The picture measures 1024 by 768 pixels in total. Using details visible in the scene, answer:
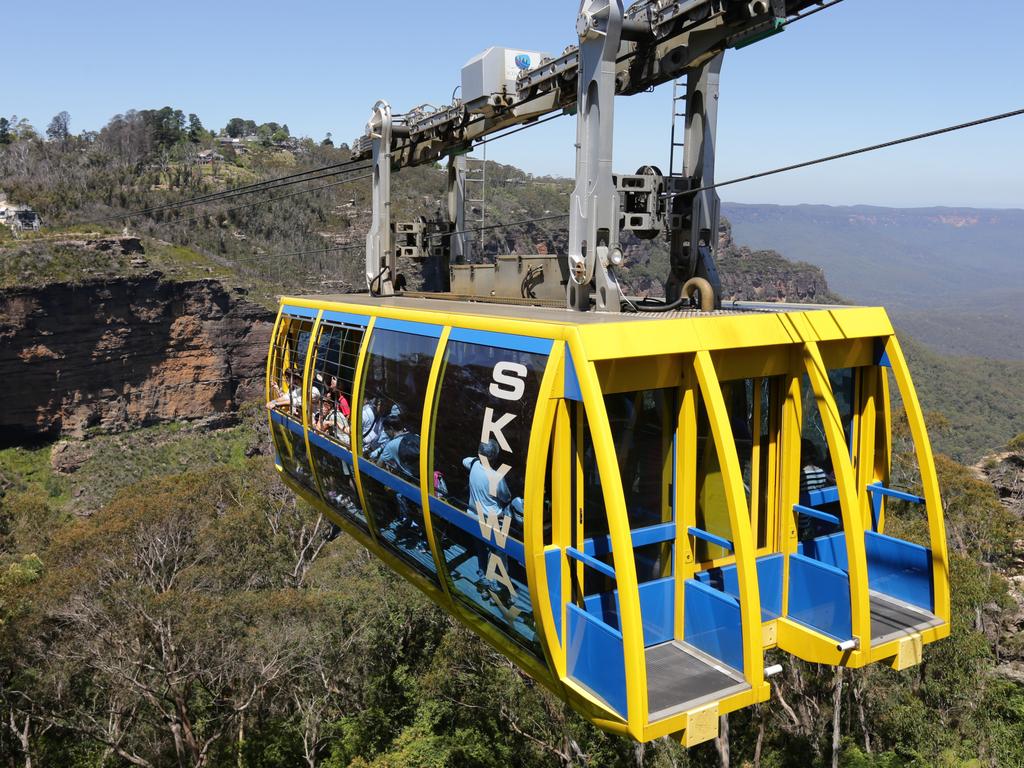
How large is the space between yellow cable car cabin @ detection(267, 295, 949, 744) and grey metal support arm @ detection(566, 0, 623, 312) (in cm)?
95

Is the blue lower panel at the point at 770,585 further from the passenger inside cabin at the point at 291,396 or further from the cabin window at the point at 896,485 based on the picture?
the passenger inside cabin at the point at 291,396

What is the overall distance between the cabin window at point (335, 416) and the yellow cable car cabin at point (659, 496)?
97 cm

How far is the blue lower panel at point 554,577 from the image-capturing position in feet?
15.9

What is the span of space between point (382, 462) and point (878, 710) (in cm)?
1988

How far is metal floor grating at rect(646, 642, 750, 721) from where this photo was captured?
459 cm

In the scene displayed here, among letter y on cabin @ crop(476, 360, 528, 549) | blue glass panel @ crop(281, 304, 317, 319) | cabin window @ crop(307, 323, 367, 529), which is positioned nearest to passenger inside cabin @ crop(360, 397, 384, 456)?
cabin window @ crop(307, 323, 367, 529)

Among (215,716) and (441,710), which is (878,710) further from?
(215,716)

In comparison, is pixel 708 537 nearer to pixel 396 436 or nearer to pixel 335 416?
pixel 396 436

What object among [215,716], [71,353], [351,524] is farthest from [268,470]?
[351,524]

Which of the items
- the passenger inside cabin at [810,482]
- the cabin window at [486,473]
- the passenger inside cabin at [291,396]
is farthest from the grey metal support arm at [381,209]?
the passenger inside cabin at [810,482]

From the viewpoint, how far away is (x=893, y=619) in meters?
5.66

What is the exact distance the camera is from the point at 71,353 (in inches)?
1991

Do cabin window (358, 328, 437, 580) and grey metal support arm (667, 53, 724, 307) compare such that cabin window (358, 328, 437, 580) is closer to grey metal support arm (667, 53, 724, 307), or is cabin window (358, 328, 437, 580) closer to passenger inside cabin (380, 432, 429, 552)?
passenger inside cabin (380, 432, 429, 552)

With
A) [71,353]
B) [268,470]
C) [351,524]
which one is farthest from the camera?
[71,353]
